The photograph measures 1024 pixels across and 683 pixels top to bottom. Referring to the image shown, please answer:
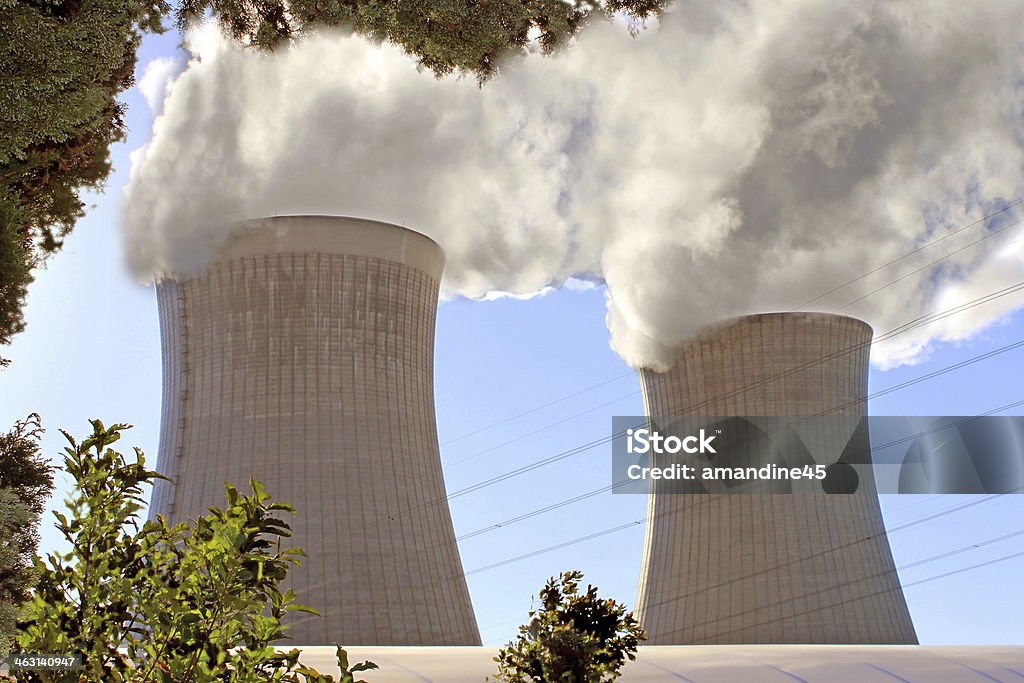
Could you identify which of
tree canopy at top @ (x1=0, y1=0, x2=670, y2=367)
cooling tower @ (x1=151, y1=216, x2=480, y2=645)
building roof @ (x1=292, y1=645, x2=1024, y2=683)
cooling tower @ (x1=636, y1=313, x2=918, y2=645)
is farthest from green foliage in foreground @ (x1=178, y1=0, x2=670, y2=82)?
cooling tower @ (x1=636, y1=313, x2=918, y2=645)

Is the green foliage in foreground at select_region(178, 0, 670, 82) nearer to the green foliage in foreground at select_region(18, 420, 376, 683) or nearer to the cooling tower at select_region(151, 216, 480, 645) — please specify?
the green foliage in foreground at select_region(18, 420, 376, 683)

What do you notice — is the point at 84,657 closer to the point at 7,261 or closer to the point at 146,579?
the point at 146,579

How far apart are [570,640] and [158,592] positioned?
3.74 meters

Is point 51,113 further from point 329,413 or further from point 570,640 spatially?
point 329,413

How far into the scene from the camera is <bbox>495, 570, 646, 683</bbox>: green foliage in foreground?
18.9 ft

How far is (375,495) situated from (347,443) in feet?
2.22

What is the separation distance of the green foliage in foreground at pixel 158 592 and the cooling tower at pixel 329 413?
1039 centimetres

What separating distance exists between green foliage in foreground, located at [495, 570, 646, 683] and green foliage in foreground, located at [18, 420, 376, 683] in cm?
361

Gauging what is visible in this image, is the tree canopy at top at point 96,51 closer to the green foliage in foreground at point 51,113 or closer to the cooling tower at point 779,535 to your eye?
the green foliage in foreground at point 51,113

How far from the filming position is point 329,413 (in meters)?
13.0

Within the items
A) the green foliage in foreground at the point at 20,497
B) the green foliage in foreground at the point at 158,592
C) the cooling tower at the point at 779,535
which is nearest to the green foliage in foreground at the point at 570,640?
the green foliage in foreground at the point at 20,497

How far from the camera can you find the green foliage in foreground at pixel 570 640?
18.9 feet

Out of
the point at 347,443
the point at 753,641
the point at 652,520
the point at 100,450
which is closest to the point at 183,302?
the point at 347,443
